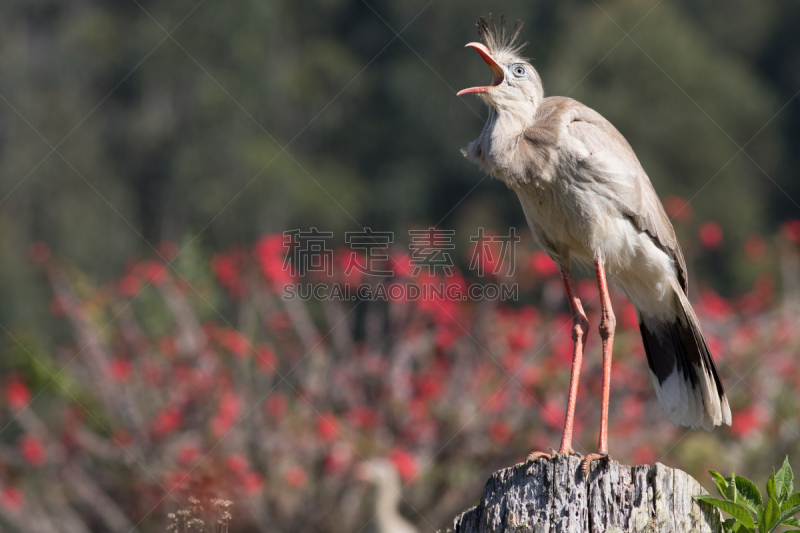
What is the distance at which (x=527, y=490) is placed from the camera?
2.65m

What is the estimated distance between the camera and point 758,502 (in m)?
2.53

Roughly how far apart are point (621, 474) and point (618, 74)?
11.9 m

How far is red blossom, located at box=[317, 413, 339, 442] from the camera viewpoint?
529 centimetres

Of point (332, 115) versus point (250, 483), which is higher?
point (332, 115)

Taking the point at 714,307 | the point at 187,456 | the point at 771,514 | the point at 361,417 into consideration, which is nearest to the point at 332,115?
the point at 714,307

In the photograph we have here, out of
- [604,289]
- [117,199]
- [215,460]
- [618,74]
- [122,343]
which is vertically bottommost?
[215,460]

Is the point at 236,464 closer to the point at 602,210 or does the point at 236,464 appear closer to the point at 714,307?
the point at 602,210

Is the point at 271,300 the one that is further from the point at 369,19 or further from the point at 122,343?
the point at 369,19

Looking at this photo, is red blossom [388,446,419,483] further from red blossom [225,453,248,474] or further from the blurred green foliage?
the blurred green foliage

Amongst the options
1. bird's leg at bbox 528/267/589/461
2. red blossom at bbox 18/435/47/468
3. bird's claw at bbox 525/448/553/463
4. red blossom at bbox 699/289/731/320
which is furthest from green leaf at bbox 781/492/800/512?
red blossom at bbox 18/435/47/468

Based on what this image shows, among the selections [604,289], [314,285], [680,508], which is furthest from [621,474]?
[314,285]

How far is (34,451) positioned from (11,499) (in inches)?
12.8

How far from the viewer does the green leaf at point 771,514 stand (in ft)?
8.09

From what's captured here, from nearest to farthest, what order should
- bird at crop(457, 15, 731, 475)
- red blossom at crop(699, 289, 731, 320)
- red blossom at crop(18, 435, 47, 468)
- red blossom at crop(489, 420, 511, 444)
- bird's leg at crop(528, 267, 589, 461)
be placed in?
bird's leg at crop(528, 267, 589, 461)
bird at crop(457, 15, 731, 475)
red blossom at crop(489, 420, 511, 444)
red blossom at crop(18, 435, 47, 468)
red blossom at crop(699, 289, 731, 320)
